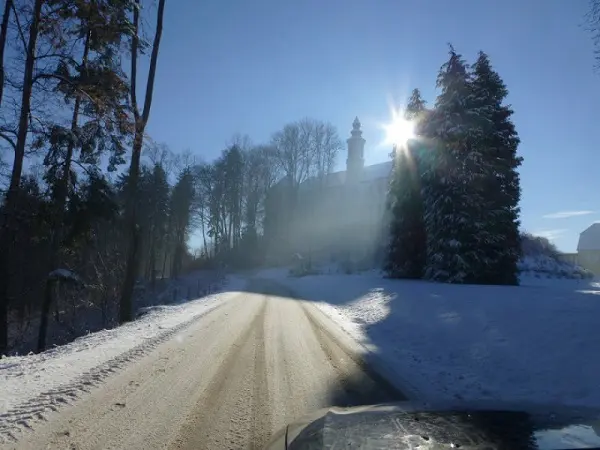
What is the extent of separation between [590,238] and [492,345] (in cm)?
6632

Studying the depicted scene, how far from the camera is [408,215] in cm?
2664

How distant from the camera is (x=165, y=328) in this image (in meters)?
11.0

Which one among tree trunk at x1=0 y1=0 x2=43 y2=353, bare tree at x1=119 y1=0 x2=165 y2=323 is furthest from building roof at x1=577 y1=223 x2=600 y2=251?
tree trunk at x1=0 y1=0 x2=43 y2=353

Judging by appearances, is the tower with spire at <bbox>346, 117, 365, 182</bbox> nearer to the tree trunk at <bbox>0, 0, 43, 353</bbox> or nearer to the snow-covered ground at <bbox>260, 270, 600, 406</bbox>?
the snow-covered ground at <bbox>260, 270, 600, 406</bbox>

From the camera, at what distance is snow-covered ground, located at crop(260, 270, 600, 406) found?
6027 millimetres

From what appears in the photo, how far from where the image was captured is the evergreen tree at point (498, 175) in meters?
21.4

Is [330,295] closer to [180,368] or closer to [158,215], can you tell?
[180,368]

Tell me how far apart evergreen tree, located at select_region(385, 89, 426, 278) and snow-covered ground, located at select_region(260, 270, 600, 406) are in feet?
36.6

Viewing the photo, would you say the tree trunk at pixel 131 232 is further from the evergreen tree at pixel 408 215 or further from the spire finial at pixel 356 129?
the spire finial at pixel 356 129

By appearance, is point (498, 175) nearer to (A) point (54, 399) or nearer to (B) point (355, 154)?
(A) point (54, 399)

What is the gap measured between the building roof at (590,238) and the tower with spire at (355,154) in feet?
111

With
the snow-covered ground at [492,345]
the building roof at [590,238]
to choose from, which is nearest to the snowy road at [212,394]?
the snow-covered ground at [492,345]

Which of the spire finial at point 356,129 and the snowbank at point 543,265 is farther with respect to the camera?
the spire finial at point 356,129

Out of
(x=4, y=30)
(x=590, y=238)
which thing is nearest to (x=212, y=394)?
(x=4, y=30)
